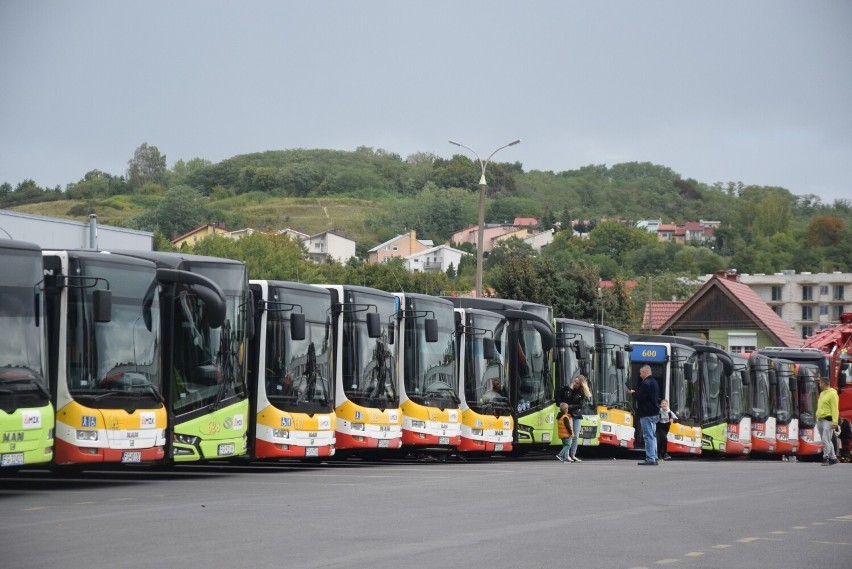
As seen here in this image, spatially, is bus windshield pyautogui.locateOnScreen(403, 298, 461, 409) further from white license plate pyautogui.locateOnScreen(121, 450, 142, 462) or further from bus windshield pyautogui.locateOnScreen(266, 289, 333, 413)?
white license plate pyautogui.locateOnScreen(121, 450, 142, 462)

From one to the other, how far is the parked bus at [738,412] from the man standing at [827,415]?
11.0 metres

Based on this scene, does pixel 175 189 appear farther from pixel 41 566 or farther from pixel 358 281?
pixel 41 566

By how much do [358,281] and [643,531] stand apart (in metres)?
75.8

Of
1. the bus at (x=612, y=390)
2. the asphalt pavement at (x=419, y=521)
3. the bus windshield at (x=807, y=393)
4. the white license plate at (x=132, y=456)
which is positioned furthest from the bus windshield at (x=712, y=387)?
the white license plate at (x=132, y=456)

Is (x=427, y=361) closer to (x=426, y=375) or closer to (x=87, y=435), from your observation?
(x=426, y=375)

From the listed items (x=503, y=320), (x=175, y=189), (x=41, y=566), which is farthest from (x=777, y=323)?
(x=175, y=189)

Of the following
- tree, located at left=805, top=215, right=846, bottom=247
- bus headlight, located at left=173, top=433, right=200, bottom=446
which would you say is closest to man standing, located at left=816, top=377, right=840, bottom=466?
bus headlight, located at left=173, top=433, right=200, bottom=446

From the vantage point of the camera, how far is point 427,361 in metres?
26.3

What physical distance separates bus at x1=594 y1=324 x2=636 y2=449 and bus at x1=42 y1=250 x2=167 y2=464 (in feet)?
54.9

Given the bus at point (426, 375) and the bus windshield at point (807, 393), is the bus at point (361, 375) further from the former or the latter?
the bus windshield at point (807, 393)

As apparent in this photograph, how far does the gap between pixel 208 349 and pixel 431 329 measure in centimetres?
665

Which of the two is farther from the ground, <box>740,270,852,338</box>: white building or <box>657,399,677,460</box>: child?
<box>740,270,852,338</box>: white building

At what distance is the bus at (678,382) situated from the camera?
37.0 metres

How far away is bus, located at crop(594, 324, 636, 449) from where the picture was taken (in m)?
33.3
